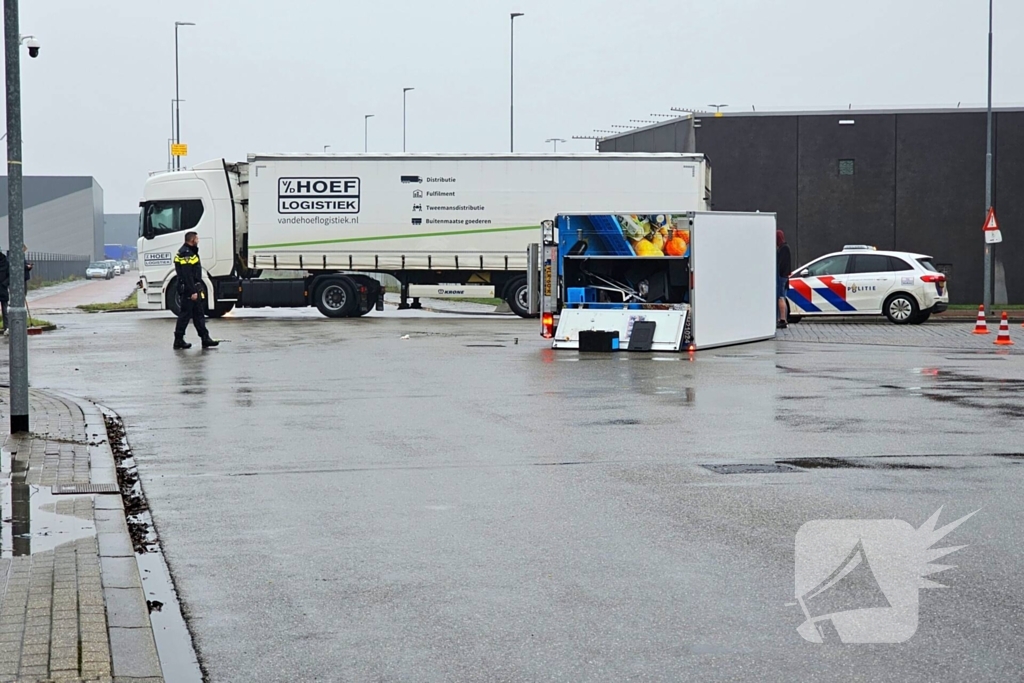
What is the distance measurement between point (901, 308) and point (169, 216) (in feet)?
53.9

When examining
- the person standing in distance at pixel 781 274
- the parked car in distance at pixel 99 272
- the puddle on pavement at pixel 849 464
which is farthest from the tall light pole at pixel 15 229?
the parked car in distance at pixel 99 272

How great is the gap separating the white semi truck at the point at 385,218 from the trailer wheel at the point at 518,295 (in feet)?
0.07

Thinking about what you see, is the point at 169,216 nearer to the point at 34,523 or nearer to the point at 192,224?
the point at 192,224

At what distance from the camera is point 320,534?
7.48m

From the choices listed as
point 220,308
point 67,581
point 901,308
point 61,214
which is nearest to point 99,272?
point 61,214

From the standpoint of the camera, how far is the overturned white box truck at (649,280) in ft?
70.7

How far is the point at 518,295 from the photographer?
3198 centimetres

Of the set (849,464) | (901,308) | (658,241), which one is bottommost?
(849,464)

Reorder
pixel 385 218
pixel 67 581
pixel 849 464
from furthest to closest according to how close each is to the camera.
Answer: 1. pixel 385 218
2. pixel 849 464
3. pixel 67 581

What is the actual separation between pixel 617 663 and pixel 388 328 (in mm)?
22999

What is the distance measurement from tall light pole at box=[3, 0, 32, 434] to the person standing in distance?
16570mm

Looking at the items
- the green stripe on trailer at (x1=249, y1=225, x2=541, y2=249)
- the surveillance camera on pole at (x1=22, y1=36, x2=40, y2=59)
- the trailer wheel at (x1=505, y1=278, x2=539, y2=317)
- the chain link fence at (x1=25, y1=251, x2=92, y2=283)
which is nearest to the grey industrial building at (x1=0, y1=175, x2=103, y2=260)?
the chain link fence at (x1=25, y1=251, x2=92, y2=283)

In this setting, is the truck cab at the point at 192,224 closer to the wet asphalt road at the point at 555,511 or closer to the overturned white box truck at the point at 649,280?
the overturned white box truck at the point at 649,280

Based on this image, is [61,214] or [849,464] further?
[61,214]
